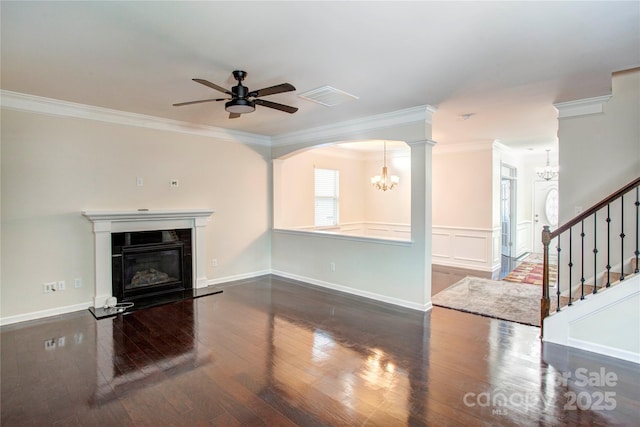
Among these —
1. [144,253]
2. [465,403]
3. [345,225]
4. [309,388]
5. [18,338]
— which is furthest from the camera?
[345,225]

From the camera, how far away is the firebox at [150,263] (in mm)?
4645

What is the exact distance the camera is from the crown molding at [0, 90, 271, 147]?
3.84 meters

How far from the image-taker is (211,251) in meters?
5.61

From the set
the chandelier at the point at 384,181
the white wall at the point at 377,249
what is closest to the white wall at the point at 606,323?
the white wall at the point at 377,249

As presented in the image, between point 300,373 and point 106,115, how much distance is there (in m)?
4.10

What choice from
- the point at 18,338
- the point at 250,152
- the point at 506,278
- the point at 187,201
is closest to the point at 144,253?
the point at 187,201

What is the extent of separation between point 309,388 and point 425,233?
2.52 m

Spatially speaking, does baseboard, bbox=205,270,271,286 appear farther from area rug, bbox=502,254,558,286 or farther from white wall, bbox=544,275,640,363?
white wall, bbox=544,275,640,363

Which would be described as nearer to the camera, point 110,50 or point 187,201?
point 110,50

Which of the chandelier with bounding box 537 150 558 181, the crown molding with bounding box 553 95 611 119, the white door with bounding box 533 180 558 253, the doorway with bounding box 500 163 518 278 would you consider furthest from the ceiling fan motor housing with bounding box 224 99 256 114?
the white door with bounding box 533 180 558 253

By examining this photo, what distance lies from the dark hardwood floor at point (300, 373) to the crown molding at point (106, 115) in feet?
8.22

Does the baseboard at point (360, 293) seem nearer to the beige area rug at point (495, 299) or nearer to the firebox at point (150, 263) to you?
the beige area rug at point (495, 299)

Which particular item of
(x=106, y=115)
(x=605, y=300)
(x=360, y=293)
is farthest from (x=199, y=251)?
(x=605, y=300)

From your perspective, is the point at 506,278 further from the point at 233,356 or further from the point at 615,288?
the point at 233,356
